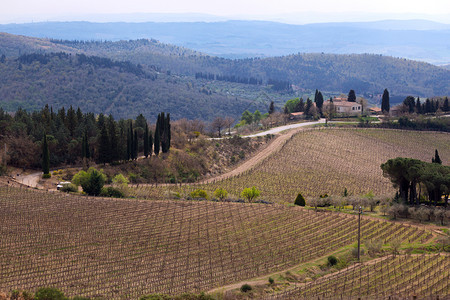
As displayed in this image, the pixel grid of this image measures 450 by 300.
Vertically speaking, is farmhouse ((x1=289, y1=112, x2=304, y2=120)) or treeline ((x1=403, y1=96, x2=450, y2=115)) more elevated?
treeline ((x1=403, y1=96, x2=450, y2=115))

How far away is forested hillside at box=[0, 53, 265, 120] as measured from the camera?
172m

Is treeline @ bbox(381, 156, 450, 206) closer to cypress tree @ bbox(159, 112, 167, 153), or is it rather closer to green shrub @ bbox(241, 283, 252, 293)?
green shrub @ bbox(241, 283, 252, 293)

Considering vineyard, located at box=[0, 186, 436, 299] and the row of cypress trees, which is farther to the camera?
the row of cypress trees

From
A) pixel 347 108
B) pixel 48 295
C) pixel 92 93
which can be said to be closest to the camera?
pixel 48 295

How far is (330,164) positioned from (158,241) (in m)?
48.2

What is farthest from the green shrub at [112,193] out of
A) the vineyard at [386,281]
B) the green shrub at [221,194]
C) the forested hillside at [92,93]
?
the forested hillside at [92,93]

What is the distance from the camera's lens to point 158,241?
134 feet

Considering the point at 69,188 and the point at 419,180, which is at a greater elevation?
the point at 419,180

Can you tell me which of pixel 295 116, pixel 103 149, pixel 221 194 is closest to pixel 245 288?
pixel 221 194

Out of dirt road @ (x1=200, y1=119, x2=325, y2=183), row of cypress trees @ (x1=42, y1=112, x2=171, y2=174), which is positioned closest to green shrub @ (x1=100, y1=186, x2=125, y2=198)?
row of cypress trees @ (x1=42, y1=112, x2=171, y2=174)

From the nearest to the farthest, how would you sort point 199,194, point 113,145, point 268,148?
point 199,194, point 113,145, point 268,148

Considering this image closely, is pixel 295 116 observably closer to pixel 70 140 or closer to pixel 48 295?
pixel 70 140

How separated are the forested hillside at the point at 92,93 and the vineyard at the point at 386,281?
13699 centimetres

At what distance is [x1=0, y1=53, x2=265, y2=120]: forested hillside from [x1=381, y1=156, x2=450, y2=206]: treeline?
122 metres
